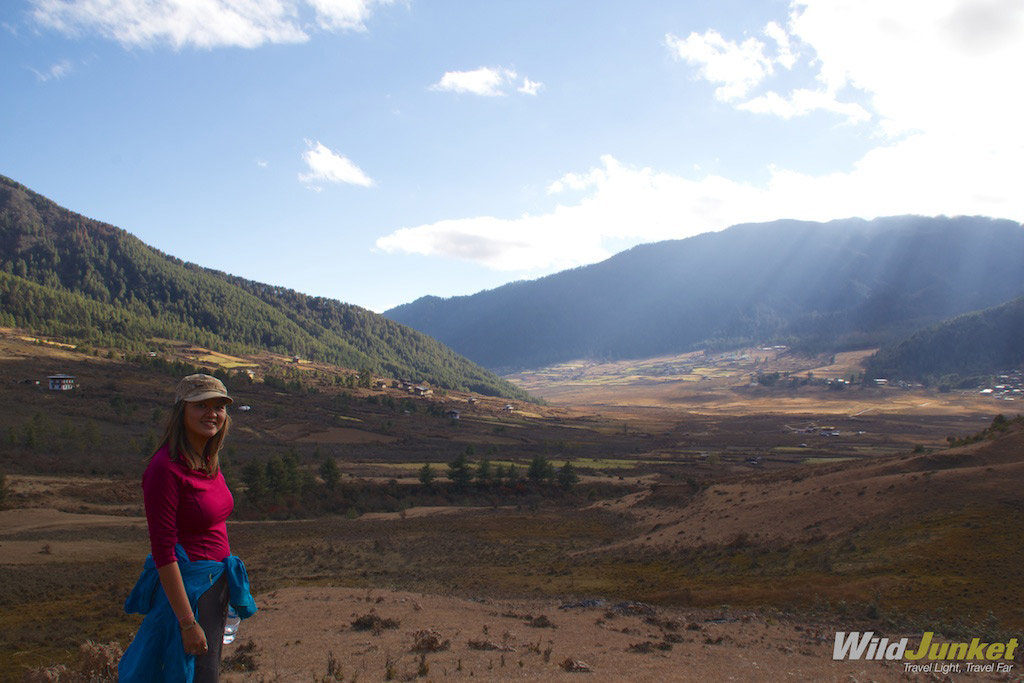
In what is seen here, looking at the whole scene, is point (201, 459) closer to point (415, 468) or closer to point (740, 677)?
point (740, 677)

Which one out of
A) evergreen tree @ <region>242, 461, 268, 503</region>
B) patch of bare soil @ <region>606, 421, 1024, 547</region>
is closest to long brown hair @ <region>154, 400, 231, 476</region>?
patch of bare soil @ <region>606, 421, 1024, 547</region>

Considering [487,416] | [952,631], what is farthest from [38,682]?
[487,416]

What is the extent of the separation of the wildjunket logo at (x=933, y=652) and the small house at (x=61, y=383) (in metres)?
106

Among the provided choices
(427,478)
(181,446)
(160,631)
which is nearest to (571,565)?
(160,631)

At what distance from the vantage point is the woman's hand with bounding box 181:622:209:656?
160 inches

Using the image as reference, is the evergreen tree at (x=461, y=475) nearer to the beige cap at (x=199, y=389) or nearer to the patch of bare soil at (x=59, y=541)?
the patch of bare soil at (x=59, y=541)

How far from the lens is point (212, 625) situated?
4312 millimetres

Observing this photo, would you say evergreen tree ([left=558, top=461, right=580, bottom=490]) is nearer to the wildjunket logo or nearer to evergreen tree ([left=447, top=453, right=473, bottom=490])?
evergreen tree ([left=447, top=453, right=473, bottom=490])

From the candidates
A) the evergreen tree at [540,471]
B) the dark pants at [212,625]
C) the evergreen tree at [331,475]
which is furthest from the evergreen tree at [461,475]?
the dark pants at [212,625]

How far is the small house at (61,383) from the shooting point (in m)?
86.9

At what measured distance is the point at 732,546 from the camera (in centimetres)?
2686

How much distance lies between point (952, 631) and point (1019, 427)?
76.7 ft

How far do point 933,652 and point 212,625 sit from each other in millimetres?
15155

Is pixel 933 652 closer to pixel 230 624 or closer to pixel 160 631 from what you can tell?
pixel 230 624
